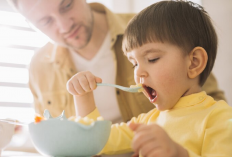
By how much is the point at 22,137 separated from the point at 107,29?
42.0 inches

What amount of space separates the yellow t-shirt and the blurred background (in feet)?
2.74

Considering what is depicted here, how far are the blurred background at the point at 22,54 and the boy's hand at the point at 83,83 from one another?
80 cm

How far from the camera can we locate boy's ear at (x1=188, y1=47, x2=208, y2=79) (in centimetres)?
90

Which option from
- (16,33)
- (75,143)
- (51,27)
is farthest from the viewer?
(16,33)

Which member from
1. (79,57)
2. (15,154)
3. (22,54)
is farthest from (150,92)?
(22,54)

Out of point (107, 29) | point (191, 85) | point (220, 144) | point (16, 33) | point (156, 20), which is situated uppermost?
point (16, 33)

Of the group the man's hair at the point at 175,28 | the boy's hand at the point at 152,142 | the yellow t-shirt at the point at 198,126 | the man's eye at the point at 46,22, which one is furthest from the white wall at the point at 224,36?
the boy's hand at the point at 152,142

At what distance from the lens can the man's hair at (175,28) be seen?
2.94ft

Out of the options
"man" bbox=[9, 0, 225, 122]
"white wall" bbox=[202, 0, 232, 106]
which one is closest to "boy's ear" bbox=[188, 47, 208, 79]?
"man" bbox=[9, 0, 225, 122]

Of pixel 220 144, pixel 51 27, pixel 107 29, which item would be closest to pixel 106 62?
pixel 107 29

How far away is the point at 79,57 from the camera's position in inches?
68.0

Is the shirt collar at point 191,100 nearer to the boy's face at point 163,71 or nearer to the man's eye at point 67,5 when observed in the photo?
the boy's face at point 163,71

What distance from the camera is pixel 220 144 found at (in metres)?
0.71

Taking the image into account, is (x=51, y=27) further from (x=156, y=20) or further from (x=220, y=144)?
(x=220, y=144)
